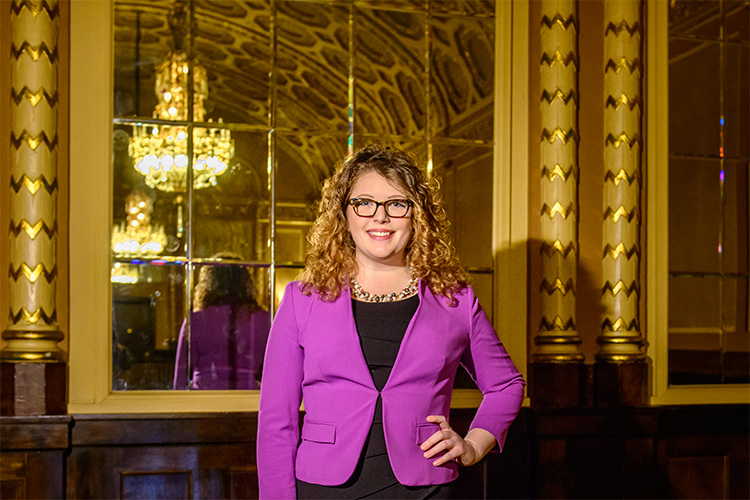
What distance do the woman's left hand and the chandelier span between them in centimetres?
187

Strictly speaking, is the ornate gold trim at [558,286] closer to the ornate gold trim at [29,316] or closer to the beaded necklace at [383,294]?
the beaded necklace at [383,294]

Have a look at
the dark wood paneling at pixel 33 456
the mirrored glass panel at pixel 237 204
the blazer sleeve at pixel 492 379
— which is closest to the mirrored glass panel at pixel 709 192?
the mirrored glass panel at pixel 237 204

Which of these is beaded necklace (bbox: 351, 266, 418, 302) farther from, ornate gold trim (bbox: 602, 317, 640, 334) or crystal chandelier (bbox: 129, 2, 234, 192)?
ornate gold trim (bbox: 602, 317, 640, 334)

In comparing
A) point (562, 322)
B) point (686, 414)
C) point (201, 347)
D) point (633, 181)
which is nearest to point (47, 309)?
point (201, 347)

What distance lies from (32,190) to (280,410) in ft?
5.84

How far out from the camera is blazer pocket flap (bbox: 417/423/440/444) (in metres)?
1.66

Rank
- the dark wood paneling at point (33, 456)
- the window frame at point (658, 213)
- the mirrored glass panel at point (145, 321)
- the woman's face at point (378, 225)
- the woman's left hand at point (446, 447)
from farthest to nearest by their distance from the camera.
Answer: the window frame at point (658, 213)
the mirrored glass panel at point (145, 321)
the dark wood paneling at point (33, 456)
the woman's face at point (378, 225)
the woman's left hand at point (446, 447)

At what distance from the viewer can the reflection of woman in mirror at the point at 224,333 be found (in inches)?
126

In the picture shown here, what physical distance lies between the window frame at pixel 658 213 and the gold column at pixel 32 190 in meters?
2.62

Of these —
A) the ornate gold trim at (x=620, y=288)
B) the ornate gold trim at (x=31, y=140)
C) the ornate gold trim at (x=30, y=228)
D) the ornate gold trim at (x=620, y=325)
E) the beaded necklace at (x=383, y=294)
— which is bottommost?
the ornate gold trim at (x=620, y=325)

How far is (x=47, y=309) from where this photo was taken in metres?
2.96

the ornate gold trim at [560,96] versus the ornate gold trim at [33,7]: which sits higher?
the ornate gold trim at [33,7]

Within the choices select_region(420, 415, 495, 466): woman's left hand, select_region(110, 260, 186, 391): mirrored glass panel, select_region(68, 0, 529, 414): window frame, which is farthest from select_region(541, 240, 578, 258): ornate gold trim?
select_region(420, 415, 495, 466): woman's left hand

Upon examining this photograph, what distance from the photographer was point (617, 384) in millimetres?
3459
